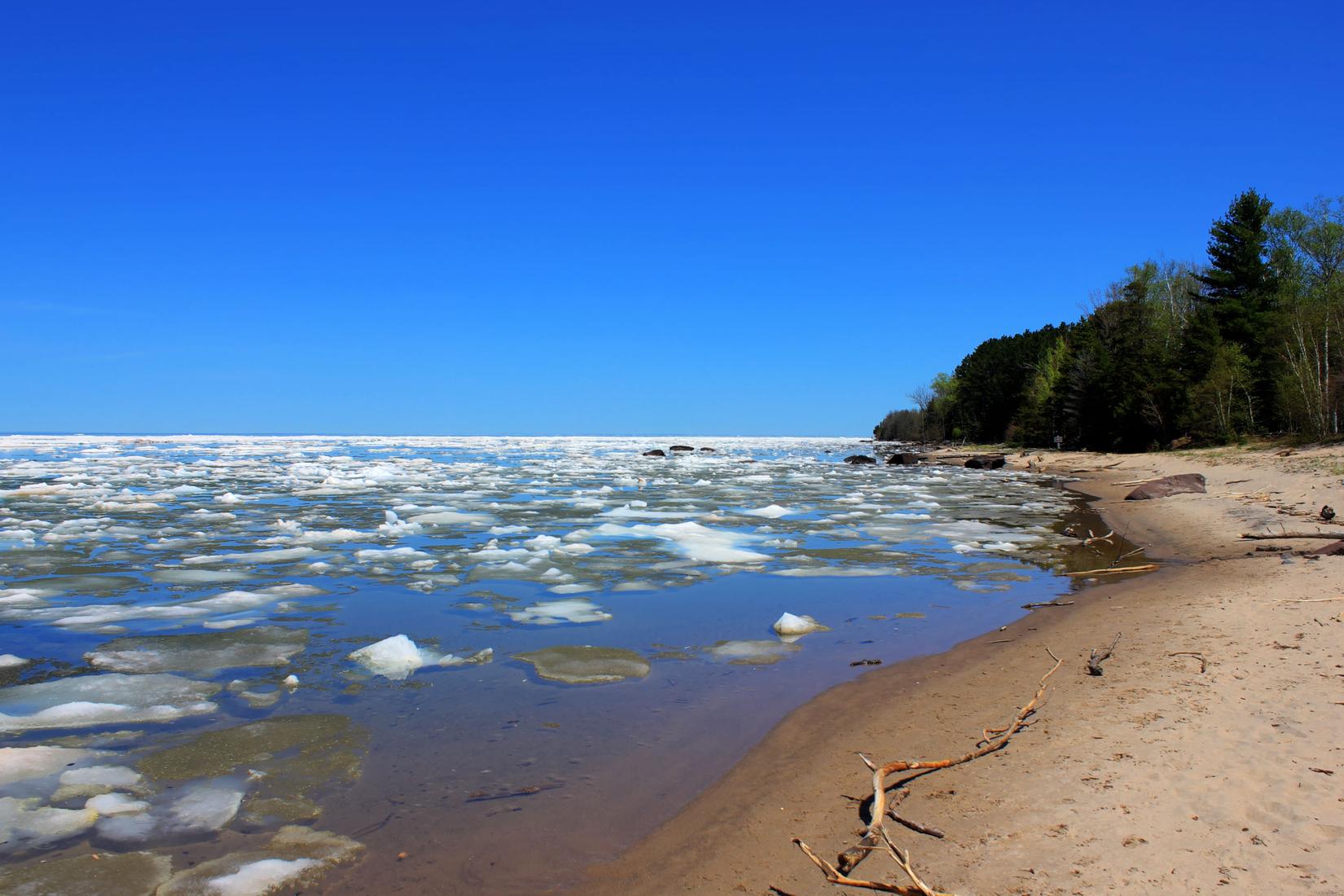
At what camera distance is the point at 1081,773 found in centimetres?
351

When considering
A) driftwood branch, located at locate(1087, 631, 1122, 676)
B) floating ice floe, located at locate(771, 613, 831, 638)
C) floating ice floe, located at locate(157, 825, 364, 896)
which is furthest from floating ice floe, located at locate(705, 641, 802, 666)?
floating ice floe, located at locate(157, 825, 364, 896)

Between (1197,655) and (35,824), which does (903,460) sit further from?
(35,824)

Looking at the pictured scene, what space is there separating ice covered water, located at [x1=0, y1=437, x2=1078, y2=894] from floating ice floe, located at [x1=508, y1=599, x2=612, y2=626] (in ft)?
0.15

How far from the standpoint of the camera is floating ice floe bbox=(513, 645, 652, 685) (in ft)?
17.9

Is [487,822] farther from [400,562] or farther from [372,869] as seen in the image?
[400,562]

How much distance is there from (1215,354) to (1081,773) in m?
39.5

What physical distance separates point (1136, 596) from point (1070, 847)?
19.4 ft

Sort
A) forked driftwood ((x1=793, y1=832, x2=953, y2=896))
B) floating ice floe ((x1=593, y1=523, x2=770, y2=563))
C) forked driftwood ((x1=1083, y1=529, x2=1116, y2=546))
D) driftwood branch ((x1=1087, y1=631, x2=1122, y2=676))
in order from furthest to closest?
forked driftwood ((x1=1083, y1=529, x2=1116, y2=546)) < floating ice floe ((x1=593, y1=523, x2=770, y2=563)) < driftwood branch ((x1=1087, y1=631, x2=1122, y2=676)) < forked driftwood ((x1=793, y1=832, x2=953, y2=896))

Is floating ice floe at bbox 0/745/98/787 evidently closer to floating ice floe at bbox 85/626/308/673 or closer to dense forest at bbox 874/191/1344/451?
floating ice floe at bbox 85/626/308/673

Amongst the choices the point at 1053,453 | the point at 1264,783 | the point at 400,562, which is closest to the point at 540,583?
the point at 400,562

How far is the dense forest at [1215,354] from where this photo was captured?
94.8 ft

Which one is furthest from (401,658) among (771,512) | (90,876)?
(771,512)

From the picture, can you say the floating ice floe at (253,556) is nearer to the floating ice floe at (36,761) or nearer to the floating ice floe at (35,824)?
the floating ice floe at (36,761)

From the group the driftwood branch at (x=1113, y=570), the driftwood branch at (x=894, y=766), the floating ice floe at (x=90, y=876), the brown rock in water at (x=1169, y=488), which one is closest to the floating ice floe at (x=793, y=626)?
the driftwood branch at (x=894, y=766)
